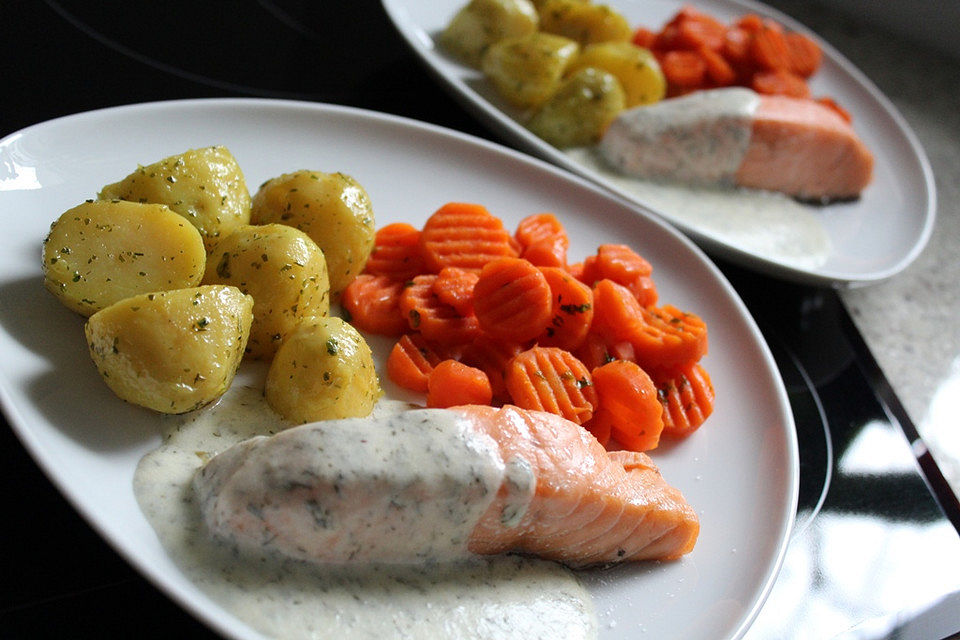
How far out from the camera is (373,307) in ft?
5.78

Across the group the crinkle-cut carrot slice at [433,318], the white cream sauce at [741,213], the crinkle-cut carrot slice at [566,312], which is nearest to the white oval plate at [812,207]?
the white cream sauce at [741,213]

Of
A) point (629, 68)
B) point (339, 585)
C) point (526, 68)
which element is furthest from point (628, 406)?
point (629, 68)

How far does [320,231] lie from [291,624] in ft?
2.47

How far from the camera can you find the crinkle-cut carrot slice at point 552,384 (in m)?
1.61

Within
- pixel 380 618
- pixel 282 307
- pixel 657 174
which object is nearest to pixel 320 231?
pixel 282 307

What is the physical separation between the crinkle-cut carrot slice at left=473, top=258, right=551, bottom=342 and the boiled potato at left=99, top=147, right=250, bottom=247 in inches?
19.3

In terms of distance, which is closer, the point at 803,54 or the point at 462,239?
the point at 462,239

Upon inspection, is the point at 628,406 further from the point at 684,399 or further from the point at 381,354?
the point at 381,354

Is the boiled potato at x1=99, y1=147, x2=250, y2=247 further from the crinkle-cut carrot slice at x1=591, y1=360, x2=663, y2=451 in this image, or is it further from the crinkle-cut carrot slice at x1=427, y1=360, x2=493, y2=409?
the crinkle-cut carrot slice at x1=591, y1=360, x2=663, y2=451

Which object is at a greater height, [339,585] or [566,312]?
[566,312]

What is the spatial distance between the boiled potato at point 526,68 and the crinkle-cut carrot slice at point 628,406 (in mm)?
1135

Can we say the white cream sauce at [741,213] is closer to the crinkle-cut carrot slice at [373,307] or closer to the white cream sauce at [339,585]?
the crinkle-cut carrot slice at [373,307]

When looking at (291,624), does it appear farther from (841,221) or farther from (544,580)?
(841,221)

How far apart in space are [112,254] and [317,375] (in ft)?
1.25
